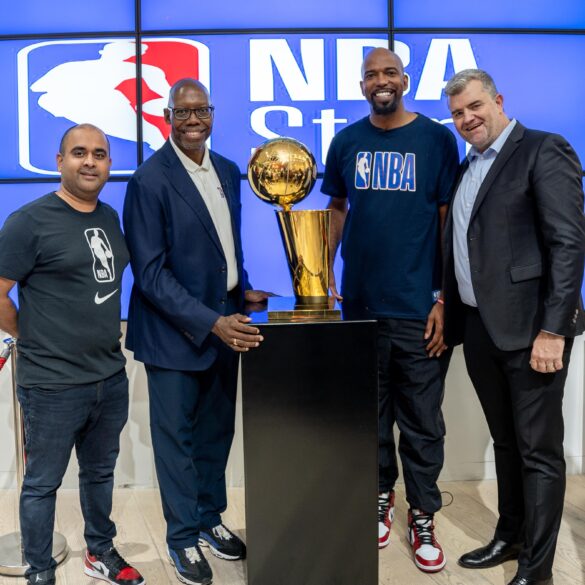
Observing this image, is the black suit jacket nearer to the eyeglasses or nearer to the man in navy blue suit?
the man in navy blue suit

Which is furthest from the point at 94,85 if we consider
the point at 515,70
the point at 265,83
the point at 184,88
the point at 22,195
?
the point at 515,70

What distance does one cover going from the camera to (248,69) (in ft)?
11.0

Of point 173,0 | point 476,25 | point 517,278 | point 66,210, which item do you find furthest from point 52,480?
point 476,25

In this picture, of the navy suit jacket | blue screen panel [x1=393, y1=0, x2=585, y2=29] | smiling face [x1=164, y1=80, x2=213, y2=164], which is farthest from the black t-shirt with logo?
blue screen panel [x1=393, y1=0, x2=585, y2=29]

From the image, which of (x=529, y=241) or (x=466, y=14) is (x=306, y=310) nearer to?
(x=529, y=241)

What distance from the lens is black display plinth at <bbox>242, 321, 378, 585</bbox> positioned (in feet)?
6.97

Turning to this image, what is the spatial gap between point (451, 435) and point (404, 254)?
4.23 feet

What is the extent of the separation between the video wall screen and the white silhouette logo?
1.15m

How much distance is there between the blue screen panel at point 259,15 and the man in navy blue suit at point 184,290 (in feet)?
3.66

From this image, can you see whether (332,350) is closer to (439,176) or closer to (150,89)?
(439,176)

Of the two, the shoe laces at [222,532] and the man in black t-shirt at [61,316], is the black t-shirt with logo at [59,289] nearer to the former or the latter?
the man in black t-shirt at [61,316]

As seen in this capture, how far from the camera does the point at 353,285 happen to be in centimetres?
264

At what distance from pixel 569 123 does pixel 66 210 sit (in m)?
2.39

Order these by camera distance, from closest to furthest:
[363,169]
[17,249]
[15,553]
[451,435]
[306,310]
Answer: [17,249], [306,310], [363,169], [15,553], [451,435]
